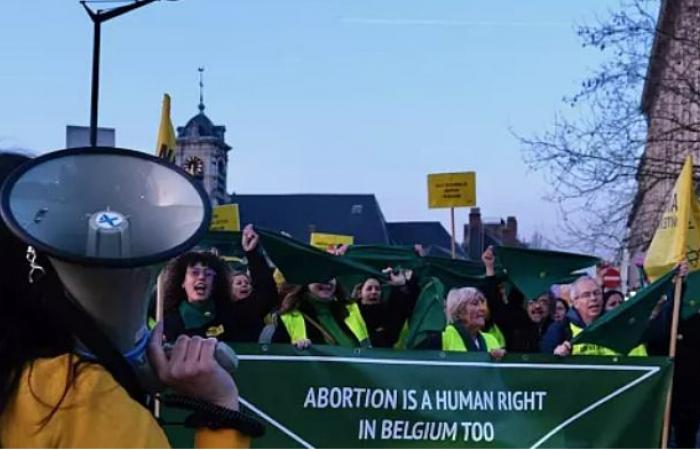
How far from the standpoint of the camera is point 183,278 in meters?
6.57

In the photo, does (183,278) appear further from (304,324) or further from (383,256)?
(383,256)

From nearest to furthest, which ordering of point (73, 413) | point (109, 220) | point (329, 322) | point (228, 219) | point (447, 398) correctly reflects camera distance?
point (73, 413) → point (109, 220) → point (447, 398) → point (329, 322) → point (228, 219)

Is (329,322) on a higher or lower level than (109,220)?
lower

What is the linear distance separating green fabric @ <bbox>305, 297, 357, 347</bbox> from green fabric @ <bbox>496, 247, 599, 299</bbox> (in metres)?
1.45

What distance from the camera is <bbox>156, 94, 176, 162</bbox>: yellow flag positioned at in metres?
7.00

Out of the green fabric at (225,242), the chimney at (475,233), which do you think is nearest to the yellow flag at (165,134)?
the green fabric at (225,242)

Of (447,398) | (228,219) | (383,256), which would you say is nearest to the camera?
(447,398)

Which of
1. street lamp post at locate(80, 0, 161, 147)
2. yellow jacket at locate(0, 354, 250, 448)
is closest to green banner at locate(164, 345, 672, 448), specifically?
yellow jacket at locate(0, 354, 250, 448)

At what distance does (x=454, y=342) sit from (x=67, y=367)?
5.50 m

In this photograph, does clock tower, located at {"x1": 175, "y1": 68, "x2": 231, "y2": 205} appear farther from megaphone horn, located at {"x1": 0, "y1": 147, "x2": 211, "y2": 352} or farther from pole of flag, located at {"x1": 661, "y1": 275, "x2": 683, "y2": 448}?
megaphone horn, located at {"x1": 0, "y1": 147, "x2": 211, "y2": 352}

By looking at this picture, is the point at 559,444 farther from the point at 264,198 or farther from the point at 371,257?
the point at 264,198

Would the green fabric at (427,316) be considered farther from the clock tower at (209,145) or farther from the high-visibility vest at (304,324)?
the clock tower at (209,145)

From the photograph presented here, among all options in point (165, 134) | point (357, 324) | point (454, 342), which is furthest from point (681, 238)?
point (165, 134)

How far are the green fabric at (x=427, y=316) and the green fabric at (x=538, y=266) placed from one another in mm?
565
